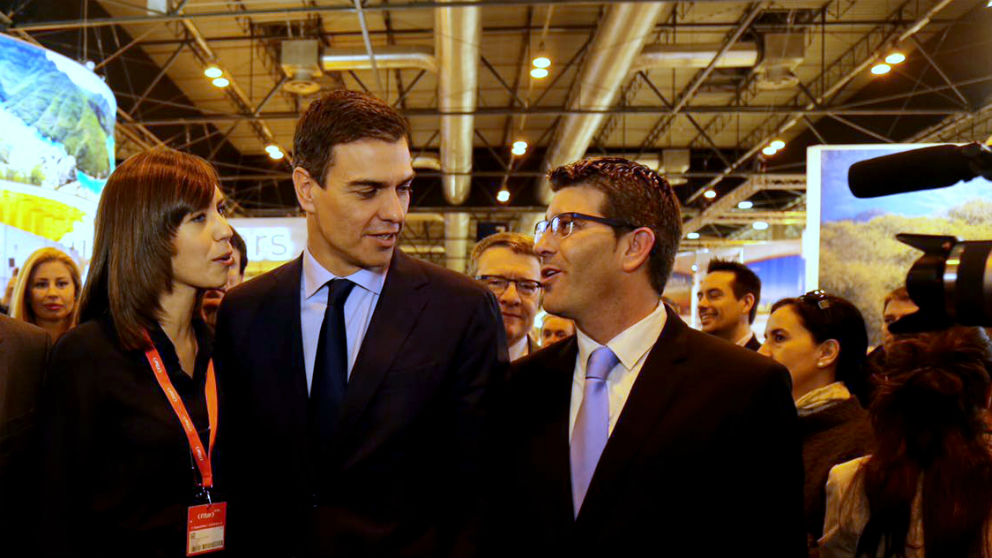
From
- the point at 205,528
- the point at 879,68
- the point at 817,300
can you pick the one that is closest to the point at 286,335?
the point at 205,528

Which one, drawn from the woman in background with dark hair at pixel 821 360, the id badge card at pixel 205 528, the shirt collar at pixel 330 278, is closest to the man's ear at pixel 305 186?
the shirt collar at pixel 330 278

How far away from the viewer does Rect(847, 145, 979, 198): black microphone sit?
129 centimetres

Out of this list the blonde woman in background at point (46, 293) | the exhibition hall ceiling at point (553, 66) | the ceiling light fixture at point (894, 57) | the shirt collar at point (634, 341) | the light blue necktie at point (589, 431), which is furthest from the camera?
the ceiling light fixture at point (894, 57)

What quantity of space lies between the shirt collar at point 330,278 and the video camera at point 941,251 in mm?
1109

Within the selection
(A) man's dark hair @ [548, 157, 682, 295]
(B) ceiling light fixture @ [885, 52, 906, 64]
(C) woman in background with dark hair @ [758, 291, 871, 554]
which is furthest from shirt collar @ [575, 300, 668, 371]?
(B) ceiling light fixture @ [885, 52, 906, 64]

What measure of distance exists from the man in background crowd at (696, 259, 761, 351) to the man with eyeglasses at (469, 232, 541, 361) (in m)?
1.84

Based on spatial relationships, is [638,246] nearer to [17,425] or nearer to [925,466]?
[925,466]

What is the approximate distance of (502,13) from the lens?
10.2 meters

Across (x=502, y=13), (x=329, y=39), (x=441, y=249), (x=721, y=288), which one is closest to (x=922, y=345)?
(x=721, y=288)

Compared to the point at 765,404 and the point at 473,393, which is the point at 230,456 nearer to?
the point at 473,393

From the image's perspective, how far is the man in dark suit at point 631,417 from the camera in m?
1.80

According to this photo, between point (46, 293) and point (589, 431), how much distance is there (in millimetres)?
3243

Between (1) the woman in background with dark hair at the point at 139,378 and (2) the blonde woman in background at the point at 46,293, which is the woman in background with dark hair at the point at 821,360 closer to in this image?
(1) the woman in background with dark hair at the point at 139,378

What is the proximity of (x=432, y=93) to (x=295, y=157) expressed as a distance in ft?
36.3
